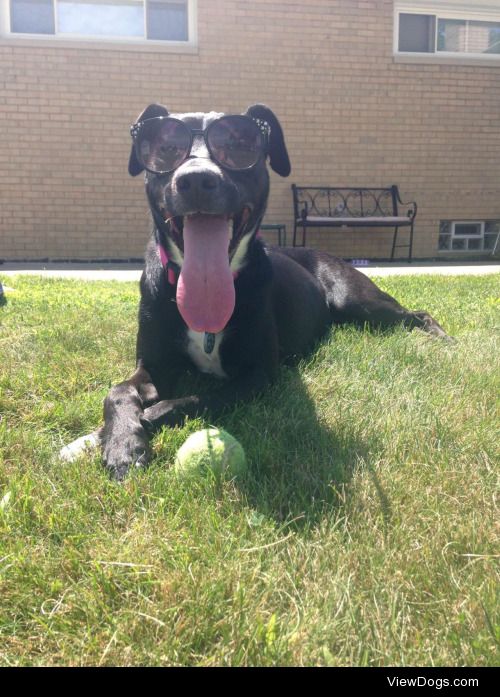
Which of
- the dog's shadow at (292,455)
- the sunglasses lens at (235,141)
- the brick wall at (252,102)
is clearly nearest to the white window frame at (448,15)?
the brick wall at (252,102)

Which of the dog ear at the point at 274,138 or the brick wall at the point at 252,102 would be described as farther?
the brick wall at the point at 252,102

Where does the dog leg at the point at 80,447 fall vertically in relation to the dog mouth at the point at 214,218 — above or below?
below

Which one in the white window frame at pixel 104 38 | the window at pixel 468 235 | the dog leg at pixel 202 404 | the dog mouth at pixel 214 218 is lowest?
the window at pixel 468 235

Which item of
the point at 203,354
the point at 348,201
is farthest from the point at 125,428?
the point at 348,201

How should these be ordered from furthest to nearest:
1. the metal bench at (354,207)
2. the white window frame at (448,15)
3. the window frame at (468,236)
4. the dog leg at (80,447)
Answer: the window frame at (468,236) → the white window frame at (448,15) → the metal bench at (354,207) → the dog leg at (80,447)

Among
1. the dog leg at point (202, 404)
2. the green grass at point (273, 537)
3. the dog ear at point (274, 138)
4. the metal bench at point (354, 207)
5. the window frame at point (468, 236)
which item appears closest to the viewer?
the green grass at point (273, 537)

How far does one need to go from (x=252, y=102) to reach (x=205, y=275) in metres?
8.48

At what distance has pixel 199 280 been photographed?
2.32m

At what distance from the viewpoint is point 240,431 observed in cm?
222

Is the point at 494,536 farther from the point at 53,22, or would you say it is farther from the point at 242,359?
the point at 53,22

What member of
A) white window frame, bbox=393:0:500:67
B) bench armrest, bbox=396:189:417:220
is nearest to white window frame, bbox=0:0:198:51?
white window frame, bbox=393:0:500:67

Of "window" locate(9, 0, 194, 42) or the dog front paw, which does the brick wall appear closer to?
"window" locate(9, 0, 194, 42)

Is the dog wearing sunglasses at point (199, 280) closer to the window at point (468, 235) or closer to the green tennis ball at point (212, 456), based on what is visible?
the green tennis ball at point (212, 456)

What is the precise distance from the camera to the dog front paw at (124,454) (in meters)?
1.85
